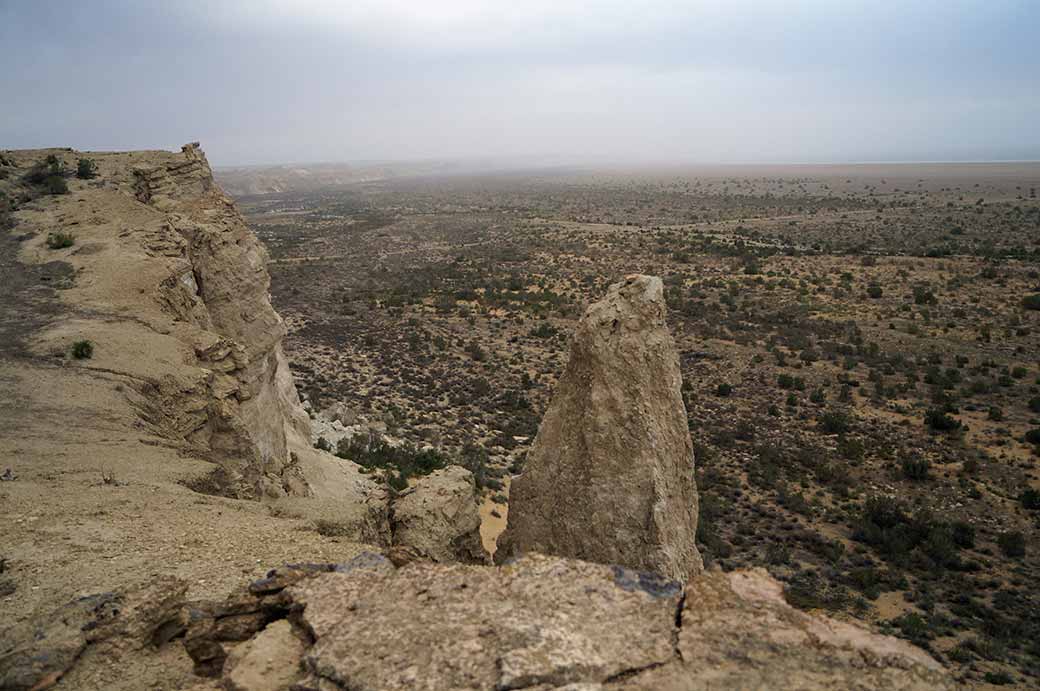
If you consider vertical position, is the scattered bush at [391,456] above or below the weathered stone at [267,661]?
below

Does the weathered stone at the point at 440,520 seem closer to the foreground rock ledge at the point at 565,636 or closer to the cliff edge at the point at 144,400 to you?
the cliff edge at the point at 144,400

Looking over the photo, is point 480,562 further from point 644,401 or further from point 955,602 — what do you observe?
point 955,602

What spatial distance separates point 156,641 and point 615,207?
96416 millimetres

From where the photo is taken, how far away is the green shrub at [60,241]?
14.2m

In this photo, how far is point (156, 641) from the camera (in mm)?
4590

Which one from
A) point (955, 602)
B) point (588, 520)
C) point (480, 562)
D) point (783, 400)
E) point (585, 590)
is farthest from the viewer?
point (783, 400)

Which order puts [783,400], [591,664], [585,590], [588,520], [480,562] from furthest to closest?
[783,400] < [480,562] < [588,520] < [585,590] < [591,664]

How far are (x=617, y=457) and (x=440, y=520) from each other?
118 inches

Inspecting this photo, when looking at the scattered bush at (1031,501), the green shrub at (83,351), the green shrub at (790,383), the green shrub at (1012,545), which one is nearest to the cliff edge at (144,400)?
the green shrub at (83,351)

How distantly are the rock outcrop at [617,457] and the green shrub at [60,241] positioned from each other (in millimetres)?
13202

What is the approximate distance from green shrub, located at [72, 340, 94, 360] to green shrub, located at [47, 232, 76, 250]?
5.67 metres

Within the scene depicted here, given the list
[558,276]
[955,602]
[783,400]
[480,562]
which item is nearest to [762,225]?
[558,276]

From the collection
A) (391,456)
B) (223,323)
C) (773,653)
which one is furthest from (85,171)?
(773,653)

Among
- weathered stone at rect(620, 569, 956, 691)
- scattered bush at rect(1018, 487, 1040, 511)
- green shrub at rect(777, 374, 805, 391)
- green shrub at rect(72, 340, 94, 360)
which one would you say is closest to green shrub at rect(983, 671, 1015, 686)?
scattered bush at rect(1018, 487, 1040, 511)
